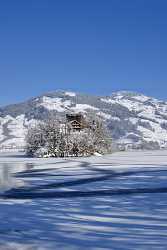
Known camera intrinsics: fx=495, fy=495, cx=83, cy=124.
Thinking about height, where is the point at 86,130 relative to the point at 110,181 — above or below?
above

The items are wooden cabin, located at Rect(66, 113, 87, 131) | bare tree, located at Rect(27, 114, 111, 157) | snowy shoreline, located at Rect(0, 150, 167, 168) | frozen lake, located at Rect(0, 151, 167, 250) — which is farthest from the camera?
wooden cabin, located at Rect(66, 113, 87, 131)

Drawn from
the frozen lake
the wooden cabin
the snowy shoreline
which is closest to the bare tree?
the wooden cabin

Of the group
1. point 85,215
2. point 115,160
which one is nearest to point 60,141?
point 115,160

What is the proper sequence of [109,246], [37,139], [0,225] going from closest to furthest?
[109,246], [0,225], [37,139]

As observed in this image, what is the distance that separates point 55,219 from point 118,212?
71.2 inches

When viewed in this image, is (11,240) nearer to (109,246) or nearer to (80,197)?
(109,246)

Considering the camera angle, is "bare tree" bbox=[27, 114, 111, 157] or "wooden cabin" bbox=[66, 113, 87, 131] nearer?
"bare tree" bbox=[27, 114, 111, 157]

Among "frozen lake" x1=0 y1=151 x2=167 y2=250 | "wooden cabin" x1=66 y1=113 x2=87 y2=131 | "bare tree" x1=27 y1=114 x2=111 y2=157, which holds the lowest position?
"frozen lake" x1=0 y1=151 x2=167 y2=250

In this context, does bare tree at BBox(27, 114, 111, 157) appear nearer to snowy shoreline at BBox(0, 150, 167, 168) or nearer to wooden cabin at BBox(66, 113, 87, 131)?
wooden cabin at BBox(66, 113, 87, 131)

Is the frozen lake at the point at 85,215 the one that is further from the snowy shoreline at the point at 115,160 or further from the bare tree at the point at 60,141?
the bare tree at the point at 60,141

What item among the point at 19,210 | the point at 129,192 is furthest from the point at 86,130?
the point at 19,210

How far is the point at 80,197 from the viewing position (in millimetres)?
16812

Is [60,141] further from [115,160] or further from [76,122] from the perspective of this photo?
[115,160]

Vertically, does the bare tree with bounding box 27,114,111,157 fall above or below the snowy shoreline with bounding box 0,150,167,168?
above
